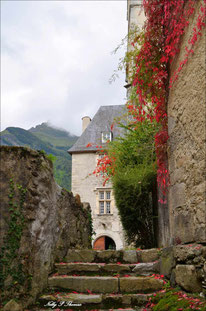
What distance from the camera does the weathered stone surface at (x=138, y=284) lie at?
3102mm

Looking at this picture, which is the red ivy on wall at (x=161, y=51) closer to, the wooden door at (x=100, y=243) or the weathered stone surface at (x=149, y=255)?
the weathered stone surface at (x=149, y=255)

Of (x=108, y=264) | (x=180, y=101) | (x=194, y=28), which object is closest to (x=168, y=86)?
(x=180, y=101)

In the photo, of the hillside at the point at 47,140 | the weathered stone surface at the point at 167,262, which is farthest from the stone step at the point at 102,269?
the hillside at the point at 47,140

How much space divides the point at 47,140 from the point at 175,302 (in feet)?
191

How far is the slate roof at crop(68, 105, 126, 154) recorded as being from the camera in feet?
60.0

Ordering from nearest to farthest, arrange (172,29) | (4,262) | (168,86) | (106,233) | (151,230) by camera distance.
→ 1. (4,262)
2. (172,29)
3. (168,86)
4. (151,230)
5. (106,233)

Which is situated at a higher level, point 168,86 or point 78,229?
point 168,86

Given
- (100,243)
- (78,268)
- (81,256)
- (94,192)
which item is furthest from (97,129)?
(78,268)

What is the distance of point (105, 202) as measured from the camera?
17219mm

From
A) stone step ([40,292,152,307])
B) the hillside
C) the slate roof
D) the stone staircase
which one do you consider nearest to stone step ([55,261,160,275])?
the stone staircase

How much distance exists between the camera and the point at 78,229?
5312 mm

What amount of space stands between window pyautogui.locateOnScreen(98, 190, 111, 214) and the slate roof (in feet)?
9.30

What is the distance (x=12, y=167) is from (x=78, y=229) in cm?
266

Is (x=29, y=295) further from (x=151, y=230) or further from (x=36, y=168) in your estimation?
(x=151, y=230)
